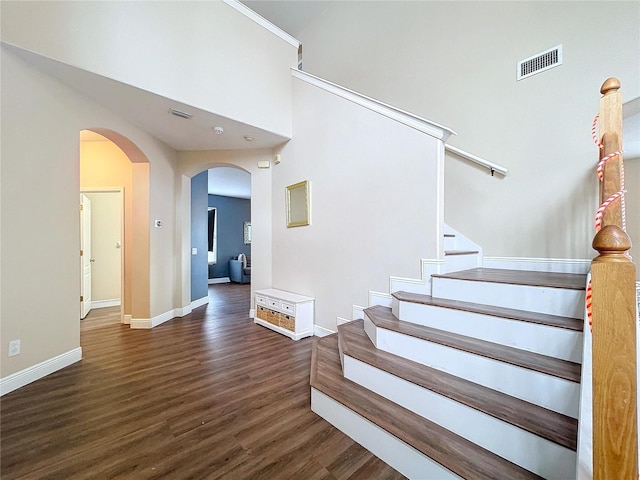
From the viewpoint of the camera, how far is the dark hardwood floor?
143 centimetres

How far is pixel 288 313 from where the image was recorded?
3396 millimetres

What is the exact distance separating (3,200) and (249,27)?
309 cm

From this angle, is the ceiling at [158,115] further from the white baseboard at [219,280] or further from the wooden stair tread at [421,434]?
the white baseboard at [219,280]

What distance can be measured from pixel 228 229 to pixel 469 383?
8.58 m

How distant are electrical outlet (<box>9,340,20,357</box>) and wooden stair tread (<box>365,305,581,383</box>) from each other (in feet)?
9.56

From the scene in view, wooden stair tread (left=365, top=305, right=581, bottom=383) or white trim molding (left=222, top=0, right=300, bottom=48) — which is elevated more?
white trim molding (left=222, top=0, right=300, bottom=48)

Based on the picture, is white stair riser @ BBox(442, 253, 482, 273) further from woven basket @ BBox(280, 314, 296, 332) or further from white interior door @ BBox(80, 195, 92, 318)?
white interior door @ BBox(80, 195, 92, 318)

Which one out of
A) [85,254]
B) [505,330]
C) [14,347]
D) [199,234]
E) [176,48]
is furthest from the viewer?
[199,234]

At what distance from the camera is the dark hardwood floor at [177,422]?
1.43m

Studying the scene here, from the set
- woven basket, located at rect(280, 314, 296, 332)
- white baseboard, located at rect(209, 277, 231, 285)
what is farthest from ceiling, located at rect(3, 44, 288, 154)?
white baseboard, located at rect(209, 277, 231, 285)

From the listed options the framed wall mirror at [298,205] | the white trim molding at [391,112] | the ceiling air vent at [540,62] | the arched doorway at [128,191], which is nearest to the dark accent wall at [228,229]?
the arched doorway at [128,191]

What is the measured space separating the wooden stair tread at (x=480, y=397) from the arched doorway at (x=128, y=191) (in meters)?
3.30

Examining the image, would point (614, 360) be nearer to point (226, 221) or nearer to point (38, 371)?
point (38, 371)

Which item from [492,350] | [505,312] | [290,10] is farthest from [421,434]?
[290,10]
